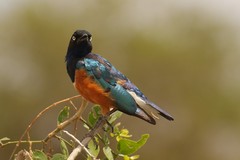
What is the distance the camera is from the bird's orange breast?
2.84 m

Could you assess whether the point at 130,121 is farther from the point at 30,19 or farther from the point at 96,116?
the point at 96,116

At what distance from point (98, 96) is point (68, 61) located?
263mm

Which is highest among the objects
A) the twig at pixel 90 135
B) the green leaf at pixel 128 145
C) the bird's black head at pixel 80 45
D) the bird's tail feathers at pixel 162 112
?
the bird's black head at pixel 80 45

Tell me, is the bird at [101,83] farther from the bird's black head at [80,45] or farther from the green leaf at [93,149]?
the green leaf at [93,149]

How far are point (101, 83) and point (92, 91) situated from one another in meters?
0.07

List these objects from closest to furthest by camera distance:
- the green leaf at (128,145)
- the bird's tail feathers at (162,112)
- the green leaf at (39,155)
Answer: the green leaf at (39,155) < the green leaf at (128,145) < the bird's tail feathers at (162,112)

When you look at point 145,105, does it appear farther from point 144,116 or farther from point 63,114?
point 63,114

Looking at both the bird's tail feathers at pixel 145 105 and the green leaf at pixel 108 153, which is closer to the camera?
the green leaf at pixel 108 153

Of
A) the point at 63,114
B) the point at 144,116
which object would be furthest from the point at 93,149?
the point at 144,116

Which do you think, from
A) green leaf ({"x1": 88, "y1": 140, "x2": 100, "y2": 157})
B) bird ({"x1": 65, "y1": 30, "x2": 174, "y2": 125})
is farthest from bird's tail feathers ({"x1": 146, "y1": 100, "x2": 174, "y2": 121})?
green leaf ({"x1": 88, "y1": 140, "x2": 100, "y2": 157})

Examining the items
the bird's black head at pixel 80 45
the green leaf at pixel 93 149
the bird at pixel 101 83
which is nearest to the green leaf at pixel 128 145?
the green leaf at pixel 93 149

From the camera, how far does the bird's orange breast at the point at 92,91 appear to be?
9.32ft

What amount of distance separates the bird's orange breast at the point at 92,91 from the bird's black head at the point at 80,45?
0.28 ft

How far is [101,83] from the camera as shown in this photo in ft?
9.73
